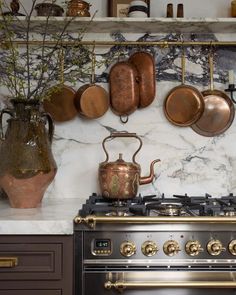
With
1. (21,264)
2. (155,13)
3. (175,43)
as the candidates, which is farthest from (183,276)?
(155,13)

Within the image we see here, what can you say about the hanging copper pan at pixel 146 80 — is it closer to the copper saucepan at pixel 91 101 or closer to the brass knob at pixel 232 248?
the copper saucepan at pixel 91 101

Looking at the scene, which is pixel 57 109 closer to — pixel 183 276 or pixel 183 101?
pixel 183 101

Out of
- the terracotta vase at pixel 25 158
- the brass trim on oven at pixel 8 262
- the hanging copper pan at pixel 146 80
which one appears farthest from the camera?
the hanging copper pan at pixel 146 80

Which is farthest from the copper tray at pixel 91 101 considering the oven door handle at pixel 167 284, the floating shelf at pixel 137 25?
the oven door handle at pixel 167 284

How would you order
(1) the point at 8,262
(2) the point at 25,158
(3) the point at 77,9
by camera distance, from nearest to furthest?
(1) the point at 8,262 < (2) the point at 25,158 < (3) the point at 77,9

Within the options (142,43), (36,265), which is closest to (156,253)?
(36,265)

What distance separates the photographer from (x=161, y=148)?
1.84 m

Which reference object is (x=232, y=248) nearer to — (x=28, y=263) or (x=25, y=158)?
(x=28, y=263)

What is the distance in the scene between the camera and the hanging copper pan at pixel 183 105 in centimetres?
177

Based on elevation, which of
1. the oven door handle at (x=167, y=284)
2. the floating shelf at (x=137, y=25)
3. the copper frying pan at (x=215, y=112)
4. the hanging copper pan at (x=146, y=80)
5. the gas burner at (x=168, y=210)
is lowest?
the oven door handle at (x=167, y=284)

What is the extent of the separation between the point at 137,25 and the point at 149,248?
1.03 metres

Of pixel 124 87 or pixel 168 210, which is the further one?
pixel 124 87

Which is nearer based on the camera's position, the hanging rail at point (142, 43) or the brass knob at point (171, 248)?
the brass knob at point (171, 248)

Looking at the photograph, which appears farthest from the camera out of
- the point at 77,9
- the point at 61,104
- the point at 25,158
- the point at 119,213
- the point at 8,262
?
the point at 61,104
